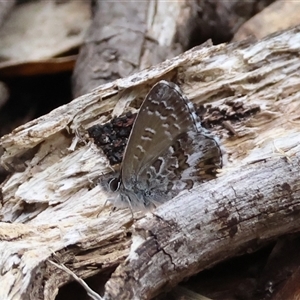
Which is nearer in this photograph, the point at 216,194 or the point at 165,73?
the point at 216,194

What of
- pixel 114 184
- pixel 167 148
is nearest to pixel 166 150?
pixel 167 148

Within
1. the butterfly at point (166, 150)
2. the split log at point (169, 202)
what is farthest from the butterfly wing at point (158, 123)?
the split log at point (169, 202)

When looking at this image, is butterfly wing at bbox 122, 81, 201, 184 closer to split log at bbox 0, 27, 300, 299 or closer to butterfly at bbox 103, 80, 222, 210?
butterfly at bbox 103, 80, 222, 210

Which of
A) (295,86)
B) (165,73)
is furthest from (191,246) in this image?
(295,86)

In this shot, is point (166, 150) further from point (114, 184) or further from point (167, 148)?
point (114, 184)

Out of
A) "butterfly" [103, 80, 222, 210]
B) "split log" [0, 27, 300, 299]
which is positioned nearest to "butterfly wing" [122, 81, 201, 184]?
"butterfly" [103, 80, 222, 210]

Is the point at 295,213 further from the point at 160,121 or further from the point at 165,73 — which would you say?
the point at 165,73
